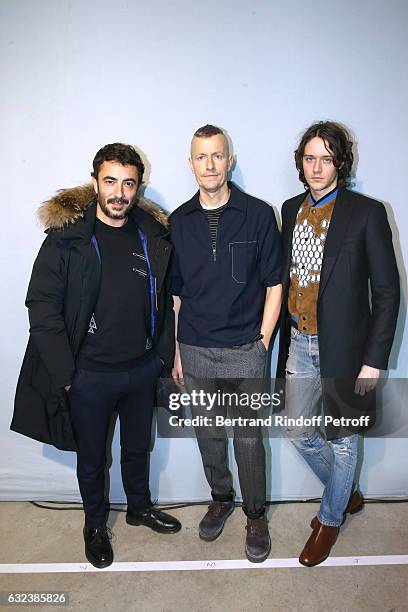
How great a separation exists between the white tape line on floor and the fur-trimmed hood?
1.45 metres

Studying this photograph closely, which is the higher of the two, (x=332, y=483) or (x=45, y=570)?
(x=332, y=483)

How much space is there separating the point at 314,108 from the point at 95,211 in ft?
3.48

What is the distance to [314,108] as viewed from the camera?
2.17 m

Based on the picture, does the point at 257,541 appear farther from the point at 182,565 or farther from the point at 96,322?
the point at 96,322

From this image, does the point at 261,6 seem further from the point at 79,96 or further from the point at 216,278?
the point at 216,278

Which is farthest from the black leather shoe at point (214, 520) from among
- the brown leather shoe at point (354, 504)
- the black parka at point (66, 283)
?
the black parka at point (66, 283)

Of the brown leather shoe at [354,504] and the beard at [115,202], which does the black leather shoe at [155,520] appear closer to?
the brown leather shoe at [354,504]

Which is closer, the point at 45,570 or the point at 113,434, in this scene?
the point at 45,570

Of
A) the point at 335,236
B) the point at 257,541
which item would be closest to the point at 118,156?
the point at 335,236

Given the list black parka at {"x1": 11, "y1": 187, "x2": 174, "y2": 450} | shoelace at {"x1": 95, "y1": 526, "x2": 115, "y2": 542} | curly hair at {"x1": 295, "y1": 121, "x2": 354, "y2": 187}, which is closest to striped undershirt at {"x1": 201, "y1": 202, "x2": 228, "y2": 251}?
black parka at {"x1": 11, "y1": 187, "x2": 174, "y2": 450}

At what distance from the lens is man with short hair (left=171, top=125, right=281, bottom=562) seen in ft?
6.50

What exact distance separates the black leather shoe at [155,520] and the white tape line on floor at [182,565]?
18cm

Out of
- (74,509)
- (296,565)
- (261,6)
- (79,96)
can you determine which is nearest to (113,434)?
(74,509)

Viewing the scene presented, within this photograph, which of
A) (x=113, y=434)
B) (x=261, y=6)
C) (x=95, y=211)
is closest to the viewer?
(x=95, y=211)
